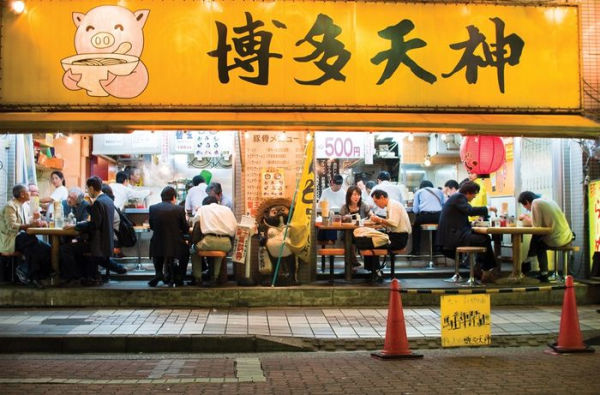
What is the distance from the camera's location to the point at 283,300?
12148 millimetres

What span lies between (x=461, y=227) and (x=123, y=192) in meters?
7.97

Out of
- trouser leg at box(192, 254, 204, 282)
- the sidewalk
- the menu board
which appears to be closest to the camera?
the sidewalk

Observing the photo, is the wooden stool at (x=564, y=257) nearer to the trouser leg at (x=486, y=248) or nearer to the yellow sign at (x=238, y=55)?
the trouser leg at (x=486, y=248)

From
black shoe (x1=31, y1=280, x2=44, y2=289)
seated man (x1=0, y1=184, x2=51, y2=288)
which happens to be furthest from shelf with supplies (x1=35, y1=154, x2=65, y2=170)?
black shoe (x1=31, y1=280, x2=44, y2=289)

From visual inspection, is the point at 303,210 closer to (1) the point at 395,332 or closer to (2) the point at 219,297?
(2) the point at 219,297

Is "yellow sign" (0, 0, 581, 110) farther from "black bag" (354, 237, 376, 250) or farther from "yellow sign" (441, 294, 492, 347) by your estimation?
"yellow sign" (441, 294, 492, 347)

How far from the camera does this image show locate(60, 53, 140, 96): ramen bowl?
12508 mm

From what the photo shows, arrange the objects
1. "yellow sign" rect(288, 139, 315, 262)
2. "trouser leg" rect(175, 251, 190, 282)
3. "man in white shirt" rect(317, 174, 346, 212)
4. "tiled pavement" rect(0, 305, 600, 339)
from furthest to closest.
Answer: "man in white shirt" rect(317, 174, 346, 212)
"trouser leg" rect(175, 251, 190, 282)
"yellow sign" rect(288, 139, 315, 262)
"tiled pavement" rect(0, 305, 600, 339)

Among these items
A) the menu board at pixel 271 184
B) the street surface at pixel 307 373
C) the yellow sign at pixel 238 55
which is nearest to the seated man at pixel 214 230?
the menu board at pixel 271 184

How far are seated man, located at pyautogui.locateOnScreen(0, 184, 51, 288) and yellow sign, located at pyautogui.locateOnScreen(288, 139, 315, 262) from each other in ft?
15.6

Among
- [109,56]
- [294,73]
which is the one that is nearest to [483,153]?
[294,73]

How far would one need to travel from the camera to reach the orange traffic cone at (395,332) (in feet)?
26.7

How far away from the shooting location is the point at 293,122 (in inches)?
468

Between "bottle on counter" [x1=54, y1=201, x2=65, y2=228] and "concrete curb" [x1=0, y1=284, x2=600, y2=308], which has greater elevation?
"bottle on counter" [x1=54, y1=201, x2=65, y2=228]
